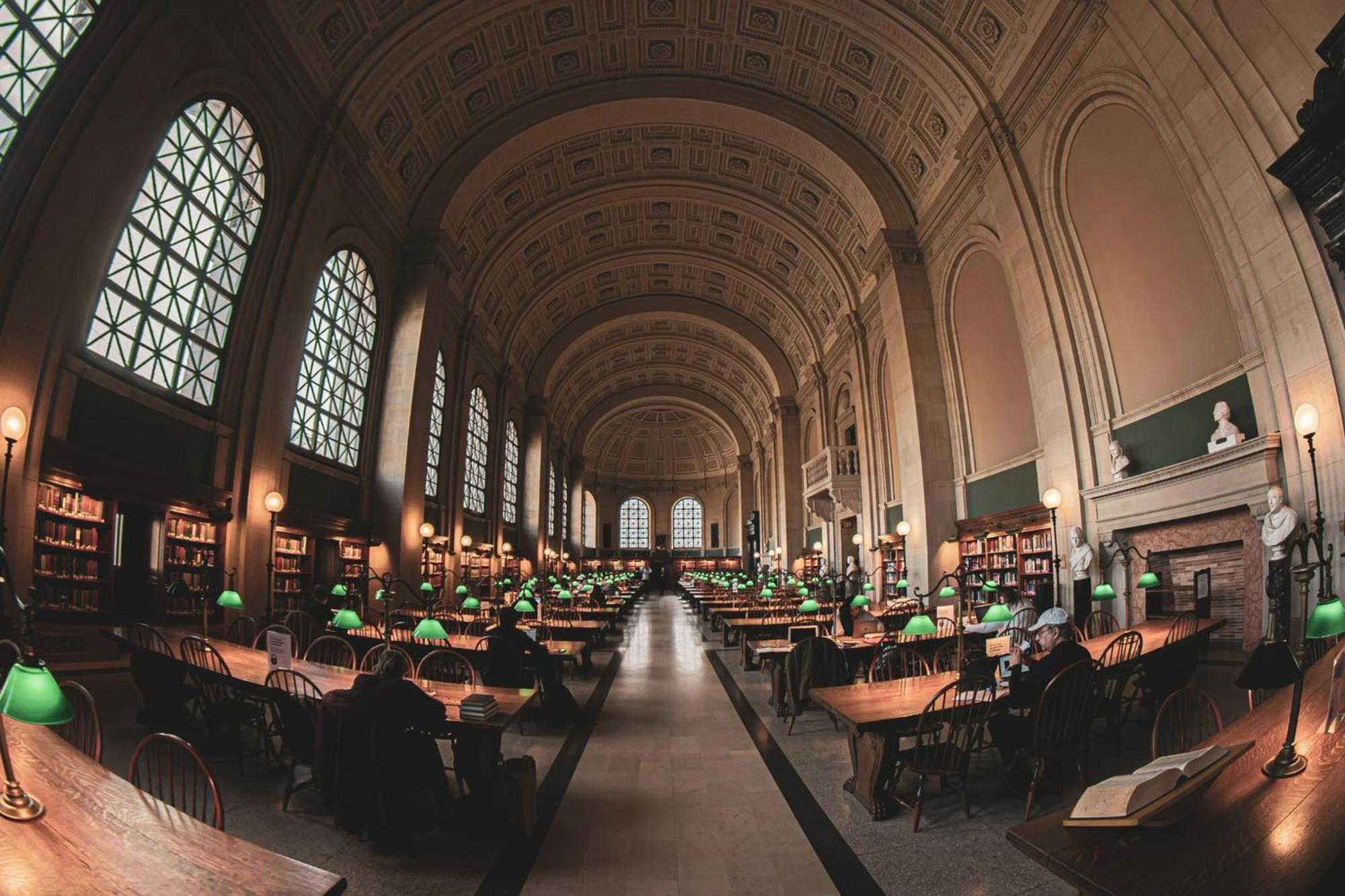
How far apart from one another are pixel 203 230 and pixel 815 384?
22375mm

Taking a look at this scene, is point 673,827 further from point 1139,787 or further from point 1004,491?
point 1004,491

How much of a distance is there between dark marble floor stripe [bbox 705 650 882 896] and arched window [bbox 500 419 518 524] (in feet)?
75.5

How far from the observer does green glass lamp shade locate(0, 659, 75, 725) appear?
59.9 inches

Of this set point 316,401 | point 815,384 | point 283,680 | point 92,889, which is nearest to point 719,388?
point 815,384

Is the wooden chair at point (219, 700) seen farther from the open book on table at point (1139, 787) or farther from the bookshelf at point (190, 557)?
the open book on table at point (1139, 787)

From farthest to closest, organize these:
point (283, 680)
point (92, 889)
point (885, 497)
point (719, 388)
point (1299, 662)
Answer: point (719, 388) → point (885, 497) → point (283, 680) → point (1299, 662) → point (92, 889)

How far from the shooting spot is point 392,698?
12.4ft

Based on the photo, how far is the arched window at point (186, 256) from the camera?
8570 millimetres

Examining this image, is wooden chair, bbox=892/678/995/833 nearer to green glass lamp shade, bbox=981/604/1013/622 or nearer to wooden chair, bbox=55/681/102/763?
green glass lamp shade, bbox=981/604/1013/622

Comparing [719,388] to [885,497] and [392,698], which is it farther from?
[392,698]

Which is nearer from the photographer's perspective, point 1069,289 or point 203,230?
point 203,230

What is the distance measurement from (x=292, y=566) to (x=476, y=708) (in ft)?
34.9

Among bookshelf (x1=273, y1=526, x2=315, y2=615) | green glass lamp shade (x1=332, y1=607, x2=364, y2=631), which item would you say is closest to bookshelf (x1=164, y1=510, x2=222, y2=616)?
bookshelf (x1=273, y1=526, x2=315, y2=615)

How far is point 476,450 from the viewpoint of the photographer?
24500 mm
